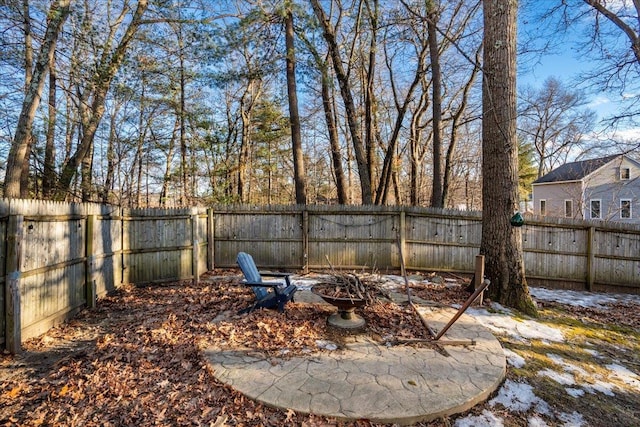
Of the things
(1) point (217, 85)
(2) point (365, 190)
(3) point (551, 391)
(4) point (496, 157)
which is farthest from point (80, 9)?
(3) point (551, 391)

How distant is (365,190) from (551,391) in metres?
6.48

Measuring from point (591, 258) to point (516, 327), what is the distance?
378 cm

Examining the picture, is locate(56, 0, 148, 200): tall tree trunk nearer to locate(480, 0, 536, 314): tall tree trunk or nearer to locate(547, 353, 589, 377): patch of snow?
locate(480, 0, 536, 314): tall tree trunk

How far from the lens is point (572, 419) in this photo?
2.35 m

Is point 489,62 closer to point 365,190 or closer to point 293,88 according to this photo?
point 365,190

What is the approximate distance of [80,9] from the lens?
6625mm

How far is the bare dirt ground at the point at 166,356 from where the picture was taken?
2254 millimetres

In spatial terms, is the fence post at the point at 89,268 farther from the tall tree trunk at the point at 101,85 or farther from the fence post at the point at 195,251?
the tall tree trunk at the point at 101,85

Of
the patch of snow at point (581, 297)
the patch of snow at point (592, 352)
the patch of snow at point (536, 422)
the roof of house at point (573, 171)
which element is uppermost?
the roof of house at point (573, 171)

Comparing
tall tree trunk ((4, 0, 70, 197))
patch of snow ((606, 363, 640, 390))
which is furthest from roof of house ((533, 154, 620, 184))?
tall tree trunk ((4, 0, 70, 197))

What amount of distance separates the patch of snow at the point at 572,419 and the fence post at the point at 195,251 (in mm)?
5898

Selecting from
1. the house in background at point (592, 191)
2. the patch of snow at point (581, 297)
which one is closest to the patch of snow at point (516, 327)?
the patch of snow at point (581, 297)

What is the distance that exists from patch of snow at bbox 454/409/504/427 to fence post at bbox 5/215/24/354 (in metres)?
4.37

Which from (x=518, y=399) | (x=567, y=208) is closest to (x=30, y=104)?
(x=518, y=399)
